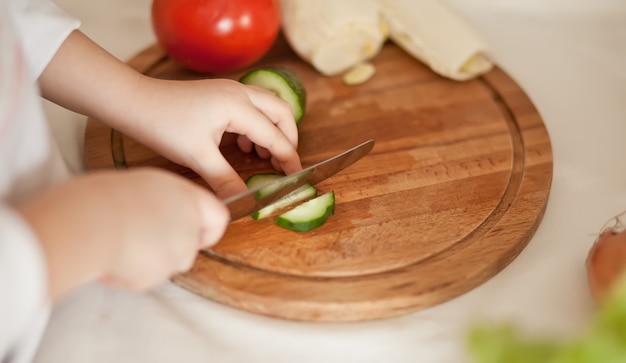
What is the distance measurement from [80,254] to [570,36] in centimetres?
113

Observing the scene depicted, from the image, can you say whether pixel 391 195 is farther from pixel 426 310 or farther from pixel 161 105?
pixel 161 105

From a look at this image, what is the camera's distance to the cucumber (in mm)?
937

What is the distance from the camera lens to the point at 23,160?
0.79 m

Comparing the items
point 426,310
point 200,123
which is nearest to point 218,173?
point 200,123

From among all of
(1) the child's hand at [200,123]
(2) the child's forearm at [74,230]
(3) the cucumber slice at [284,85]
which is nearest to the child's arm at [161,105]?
(1) the child's hand at [200,123]

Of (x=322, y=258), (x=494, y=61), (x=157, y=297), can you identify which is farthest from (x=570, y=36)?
(x=157, y=297)

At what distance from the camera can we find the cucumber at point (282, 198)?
937 millimetres

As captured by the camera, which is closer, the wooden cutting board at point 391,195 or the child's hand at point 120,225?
the child's hand at point 120,225

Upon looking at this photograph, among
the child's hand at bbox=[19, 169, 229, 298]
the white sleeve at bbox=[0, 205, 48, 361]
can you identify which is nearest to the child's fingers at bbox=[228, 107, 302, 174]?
the child's hand at bbox=[19, 169, 229, 298]

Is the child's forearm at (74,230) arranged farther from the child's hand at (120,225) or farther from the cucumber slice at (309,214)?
the cucumber slice at (309,214)

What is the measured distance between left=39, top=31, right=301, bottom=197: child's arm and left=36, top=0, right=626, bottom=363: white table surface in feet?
0.52

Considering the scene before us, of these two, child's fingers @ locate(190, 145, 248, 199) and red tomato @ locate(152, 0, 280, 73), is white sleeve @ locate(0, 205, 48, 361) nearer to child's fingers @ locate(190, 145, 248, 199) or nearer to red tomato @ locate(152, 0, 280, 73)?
child's fingers @ locate(190, 145, 248, 199)

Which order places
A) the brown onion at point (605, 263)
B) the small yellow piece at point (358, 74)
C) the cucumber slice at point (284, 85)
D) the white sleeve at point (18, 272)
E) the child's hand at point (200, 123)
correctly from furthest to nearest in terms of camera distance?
the small yellow piece at point (358, 74), the cucumber slice at point (284, 85), the child's hand at point (200, 123), the brown onion at point (605, 263), the white sleeve at point (18, 272)

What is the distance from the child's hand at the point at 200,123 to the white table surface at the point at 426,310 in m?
0.16
